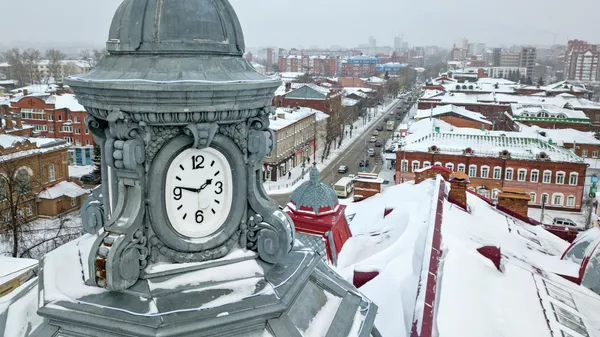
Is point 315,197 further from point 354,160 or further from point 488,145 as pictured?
point 354,160

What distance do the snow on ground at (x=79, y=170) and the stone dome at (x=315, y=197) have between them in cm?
4210

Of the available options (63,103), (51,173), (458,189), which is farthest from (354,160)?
(458,189)

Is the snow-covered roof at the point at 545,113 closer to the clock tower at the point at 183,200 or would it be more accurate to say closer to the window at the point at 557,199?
the window at the point at 557,199

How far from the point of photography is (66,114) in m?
56.2

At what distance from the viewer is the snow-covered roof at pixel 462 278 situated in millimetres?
8281

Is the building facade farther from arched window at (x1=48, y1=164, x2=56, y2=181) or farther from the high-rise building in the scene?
the high-rise building

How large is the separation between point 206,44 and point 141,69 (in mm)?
655

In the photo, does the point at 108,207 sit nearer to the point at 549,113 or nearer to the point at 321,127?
the point at 321,127

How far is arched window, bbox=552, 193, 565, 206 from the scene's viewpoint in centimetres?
4075

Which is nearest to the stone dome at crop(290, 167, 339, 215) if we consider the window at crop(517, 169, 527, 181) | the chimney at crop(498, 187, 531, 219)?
the chimney at crop(498, 187, 531, 219)

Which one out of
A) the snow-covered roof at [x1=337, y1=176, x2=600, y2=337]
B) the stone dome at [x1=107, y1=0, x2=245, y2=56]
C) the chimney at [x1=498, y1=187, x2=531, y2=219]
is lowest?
the chimney at [x1=498, y1=187, x2=531, y2=219]

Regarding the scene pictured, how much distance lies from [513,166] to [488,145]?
267cm

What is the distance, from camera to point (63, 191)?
3691 cm

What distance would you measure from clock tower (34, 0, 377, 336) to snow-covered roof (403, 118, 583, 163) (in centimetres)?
3748
